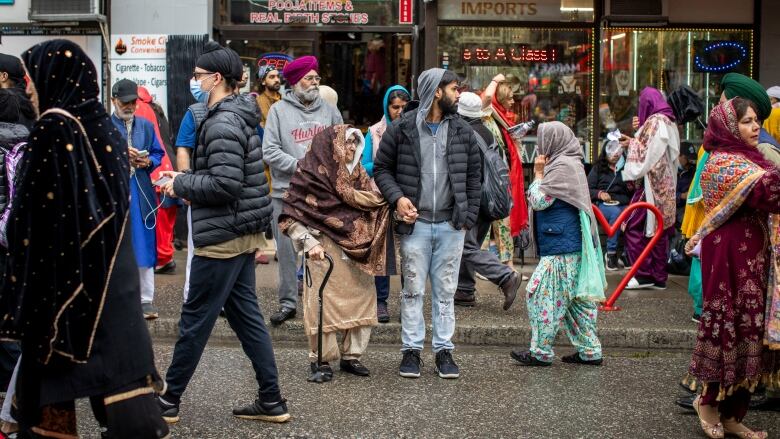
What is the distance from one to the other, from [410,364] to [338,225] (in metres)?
1.06

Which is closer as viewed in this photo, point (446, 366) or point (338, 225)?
point (338, 225)

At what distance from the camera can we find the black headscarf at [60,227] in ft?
12.9

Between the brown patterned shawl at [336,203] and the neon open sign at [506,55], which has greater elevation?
the neon open sign at [506,55]

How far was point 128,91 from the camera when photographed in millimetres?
7977

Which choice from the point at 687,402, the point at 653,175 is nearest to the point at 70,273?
the point at 687,402

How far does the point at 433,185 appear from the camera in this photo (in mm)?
6617

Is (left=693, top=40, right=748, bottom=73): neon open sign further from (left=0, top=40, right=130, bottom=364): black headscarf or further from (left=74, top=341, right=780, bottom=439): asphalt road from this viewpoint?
(left=0, top=40, right=130, bottom=364): black headscarf

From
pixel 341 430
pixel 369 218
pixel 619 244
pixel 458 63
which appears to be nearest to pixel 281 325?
pixel 369 218

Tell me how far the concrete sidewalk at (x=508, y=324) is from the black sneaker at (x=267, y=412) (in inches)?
87.1

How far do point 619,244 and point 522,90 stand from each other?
96.5 inches

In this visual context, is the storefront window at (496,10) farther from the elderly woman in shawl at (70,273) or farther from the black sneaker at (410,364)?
the elderly woman in shawl at (70,273)

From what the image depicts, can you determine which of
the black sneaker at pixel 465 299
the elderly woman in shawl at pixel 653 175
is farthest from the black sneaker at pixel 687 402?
the elderly woman in shawl at pixel 653 175

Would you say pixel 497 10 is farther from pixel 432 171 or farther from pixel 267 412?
pixel 267 412

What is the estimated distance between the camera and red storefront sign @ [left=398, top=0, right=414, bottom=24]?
40.7 feet
